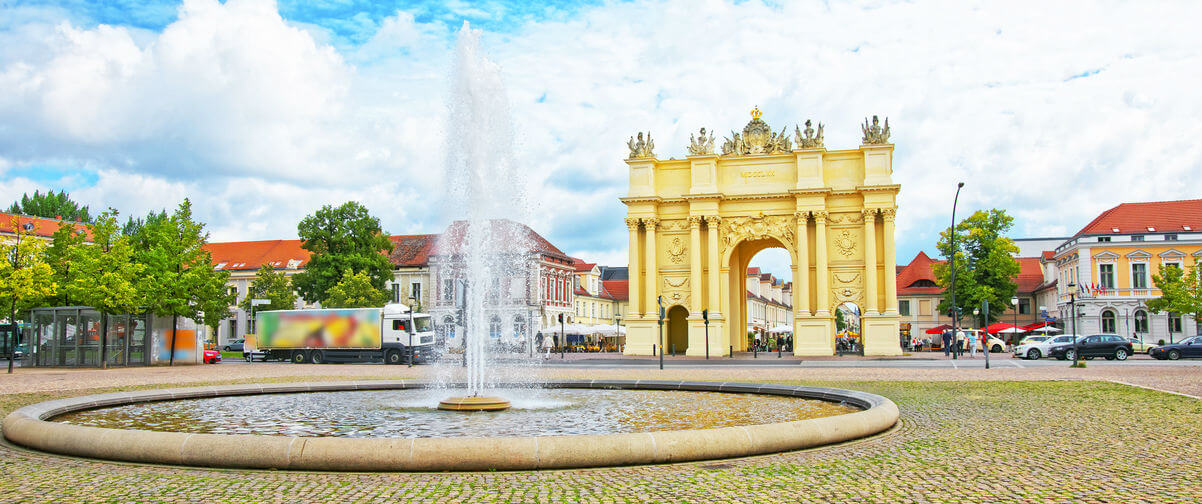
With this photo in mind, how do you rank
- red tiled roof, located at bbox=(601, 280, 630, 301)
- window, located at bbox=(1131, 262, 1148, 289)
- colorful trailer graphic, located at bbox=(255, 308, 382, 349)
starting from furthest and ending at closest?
red tiled roof, located at bbox=(601, 280, 630, 301) < window, located at bbox=(1131, 262, 1148, 289) < colorful trailer graphic, located at bbox=(255, 308, 382, 349)

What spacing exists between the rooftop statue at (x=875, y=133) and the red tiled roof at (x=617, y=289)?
188 ft

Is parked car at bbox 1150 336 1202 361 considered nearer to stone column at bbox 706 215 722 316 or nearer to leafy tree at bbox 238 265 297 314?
stone column at bbox 706 215 722 316

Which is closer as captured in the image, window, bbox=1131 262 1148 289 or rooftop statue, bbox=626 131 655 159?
rooftop statue, bbox=626 131 655 159

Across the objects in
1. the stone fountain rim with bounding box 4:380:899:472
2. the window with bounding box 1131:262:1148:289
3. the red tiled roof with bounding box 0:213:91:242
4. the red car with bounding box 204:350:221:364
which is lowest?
the red car with bounding box 204:350:221:364

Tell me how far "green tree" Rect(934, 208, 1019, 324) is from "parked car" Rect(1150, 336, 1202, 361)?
2602cm

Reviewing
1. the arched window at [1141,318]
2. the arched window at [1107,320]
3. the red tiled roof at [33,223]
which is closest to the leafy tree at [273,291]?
the red tiled roof at [33,223]

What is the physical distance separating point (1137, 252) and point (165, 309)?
66920 millimetres

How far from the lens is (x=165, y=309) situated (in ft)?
130

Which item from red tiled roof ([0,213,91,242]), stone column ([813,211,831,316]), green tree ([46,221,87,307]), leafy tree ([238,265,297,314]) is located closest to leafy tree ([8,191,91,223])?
red tiled roof ([0,213,91,242])

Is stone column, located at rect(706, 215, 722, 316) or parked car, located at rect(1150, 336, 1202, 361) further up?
stone column, located at rect(706, 215, 722, 316)

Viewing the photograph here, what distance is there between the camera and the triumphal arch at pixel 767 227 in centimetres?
5047

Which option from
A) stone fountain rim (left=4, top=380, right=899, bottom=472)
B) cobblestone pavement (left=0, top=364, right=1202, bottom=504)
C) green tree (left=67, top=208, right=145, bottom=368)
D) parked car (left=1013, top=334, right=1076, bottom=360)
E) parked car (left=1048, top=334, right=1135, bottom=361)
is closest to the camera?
cobblestone pavement (left=0, top=364, right=1202, bottom=504)

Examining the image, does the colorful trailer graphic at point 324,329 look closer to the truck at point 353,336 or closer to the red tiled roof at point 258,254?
the truck at point 353,336

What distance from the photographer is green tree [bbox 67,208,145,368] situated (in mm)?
35688
